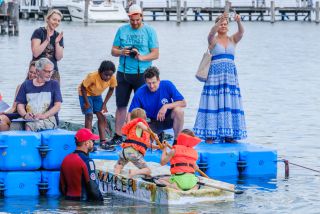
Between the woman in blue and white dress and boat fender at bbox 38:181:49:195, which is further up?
the woman in blue and white dress

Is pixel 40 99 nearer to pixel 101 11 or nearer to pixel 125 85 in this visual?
pixel 125 85

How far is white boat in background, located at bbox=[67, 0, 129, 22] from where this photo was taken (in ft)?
285

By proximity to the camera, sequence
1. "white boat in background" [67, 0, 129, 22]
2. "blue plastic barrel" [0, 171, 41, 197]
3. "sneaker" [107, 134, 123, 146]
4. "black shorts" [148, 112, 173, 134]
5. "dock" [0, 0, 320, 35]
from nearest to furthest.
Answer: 1. "blue plastic barrel" [0, 171, 41, 197]
2. "black shorts" [148, 112, 173, 134]
3. "sneaker" [107, 134, 123, 146]
4. "white boat in background" [67, 0, 129, 22]
5. "dock" [0, 0, 320, 35]

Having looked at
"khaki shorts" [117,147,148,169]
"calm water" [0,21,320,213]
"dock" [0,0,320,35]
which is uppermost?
"khaki shorts" [117,147,148,169]

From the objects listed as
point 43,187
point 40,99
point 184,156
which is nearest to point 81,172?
point 43,187

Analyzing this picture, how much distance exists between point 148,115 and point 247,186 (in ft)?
5.20

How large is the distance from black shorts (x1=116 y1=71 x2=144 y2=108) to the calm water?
207 centimetres

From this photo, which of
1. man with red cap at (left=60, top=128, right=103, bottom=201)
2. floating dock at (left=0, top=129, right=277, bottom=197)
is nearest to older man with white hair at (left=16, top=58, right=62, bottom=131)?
floating dock at (left=0, top=129, right=277, bottom=197)

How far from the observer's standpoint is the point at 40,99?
14.3 metres

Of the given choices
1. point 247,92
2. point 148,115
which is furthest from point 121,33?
point 247,92

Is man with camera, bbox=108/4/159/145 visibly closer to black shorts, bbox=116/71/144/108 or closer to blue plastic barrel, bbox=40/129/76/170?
black shorts, bbox=116/71/144/108

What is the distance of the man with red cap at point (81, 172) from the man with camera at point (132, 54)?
7.01 ft

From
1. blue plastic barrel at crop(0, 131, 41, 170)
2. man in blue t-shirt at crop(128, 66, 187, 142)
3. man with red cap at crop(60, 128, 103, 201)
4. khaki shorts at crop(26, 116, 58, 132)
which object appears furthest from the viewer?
man in blue t-shirt at crop(128, 66, 187, 142)

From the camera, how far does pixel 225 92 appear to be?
51.5 feet
